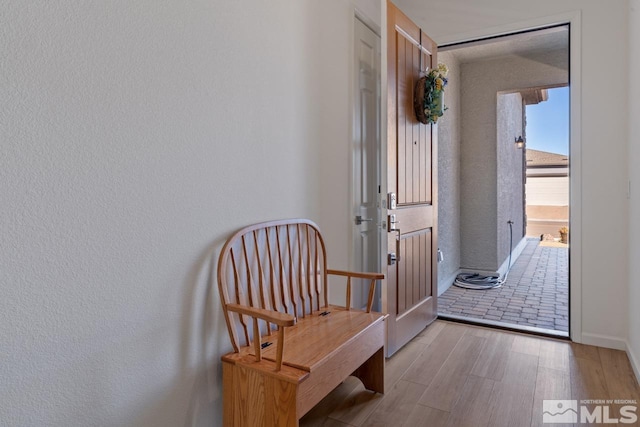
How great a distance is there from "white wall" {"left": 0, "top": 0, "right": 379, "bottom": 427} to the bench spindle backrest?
3.6 inches

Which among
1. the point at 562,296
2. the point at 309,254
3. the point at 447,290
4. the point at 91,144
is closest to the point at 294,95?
the point at 309,254

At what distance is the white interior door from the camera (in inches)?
112

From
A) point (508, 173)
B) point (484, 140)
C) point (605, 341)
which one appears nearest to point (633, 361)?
point (605, 341)

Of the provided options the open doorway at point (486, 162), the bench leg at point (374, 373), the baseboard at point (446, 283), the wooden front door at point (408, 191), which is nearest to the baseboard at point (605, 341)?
the wooden front door at point (408, 191)

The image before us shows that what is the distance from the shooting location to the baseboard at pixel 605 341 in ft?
8.85

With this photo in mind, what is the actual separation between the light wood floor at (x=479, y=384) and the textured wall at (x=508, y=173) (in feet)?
8.56

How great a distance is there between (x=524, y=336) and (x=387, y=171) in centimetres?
177

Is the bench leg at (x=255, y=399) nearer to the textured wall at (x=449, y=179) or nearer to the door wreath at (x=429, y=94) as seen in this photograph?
Result: the door wreath at (x=429, y=94)

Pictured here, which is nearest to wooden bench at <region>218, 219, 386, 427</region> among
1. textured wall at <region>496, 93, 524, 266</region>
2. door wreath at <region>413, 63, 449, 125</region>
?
door wreath at <region>413, 63, 449, 125</region>

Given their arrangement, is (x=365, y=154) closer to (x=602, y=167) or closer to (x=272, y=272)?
(x=272, y=272)

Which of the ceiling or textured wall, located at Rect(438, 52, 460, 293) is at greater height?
the ceiling

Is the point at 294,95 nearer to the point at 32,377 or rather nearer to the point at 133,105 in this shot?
the point at 133,105

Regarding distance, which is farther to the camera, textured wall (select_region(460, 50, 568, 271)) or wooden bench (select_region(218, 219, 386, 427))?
textured wall (select_region(460, 50, 568, 271))

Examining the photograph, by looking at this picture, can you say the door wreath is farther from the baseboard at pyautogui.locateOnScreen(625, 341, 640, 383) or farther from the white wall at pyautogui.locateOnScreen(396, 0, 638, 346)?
the baseboard at pyautogui.locateOnScreen(625, 341, 640, 383)
